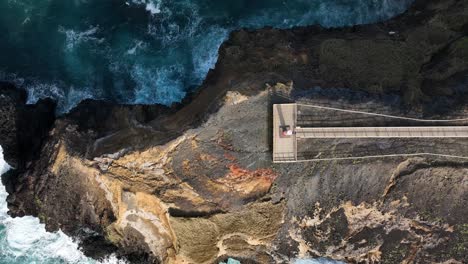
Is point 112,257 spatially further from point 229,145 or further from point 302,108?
point 302,108

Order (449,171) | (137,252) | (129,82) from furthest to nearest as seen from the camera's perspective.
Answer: (129,82) → (137,252) → (449,171)

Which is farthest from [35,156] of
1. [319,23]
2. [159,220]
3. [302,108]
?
[319,23]

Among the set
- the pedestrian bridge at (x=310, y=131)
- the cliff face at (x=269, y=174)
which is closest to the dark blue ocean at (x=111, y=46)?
the cliff face at (x=269, y=174)

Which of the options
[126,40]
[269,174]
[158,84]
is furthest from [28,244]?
[269,174]

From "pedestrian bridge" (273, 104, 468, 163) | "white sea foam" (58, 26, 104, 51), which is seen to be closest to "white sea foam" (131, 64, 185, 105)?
"white sea foam" (58, 26, 104, 51)

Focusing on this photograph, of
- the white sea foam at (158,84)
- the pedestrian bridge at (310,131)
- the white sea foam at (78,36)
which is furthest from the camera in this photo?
the white sea foam at (158,84)

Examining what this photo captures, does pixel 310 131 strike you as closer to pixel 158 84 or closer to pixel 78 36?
pixel 158 84

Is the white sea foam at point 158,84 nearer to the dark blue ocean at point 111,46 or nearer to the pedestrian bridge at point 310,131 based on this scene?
the dark blue ocean at point 111,46
